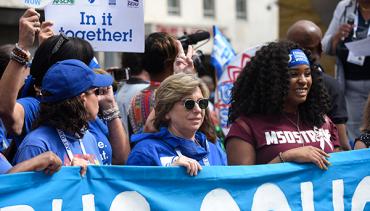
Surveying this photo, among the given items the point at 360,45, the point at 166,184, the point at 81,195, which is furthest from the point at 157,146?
the point at 360,45

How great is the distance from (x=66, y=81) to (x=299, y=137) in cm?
155

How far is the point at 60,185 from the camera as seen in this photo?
409 centimetres

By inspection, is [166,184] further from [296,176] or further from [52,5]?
[52,5]

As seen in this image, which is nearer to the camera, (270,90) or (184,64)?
(270,90)

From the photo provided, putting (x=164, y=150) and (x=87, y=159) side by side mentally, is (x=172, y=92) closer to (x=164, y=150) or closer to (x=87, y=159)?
(x=164, y=150)

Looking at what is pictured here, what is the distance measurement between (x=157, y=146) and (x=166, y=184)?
0.32 metres

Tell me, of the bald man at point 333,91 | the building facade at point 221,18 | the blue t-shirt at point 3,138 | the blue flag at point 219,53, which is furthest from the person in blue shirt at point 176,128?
the building facade at point 221,18

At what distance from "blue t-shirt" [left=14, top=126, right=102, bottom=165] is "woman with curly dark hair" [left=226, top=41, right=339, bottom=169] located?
3.46 feet

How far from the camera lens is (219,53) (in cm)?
913

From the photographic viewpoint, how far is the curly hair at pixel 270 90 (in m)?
5.29

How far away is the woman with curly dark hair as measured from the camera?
5129 mm

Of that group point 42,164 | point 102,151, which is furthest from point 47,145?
point 102,151

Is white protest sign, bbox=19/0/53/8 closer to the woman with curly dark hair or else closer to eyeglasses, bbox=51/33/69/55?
eyeglasses, bbox=51/33/69/55

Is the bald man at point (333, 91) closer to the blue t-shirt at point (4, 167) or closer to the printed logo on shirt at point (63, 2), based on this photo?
the printed logo on shirt at point (63, 2)
